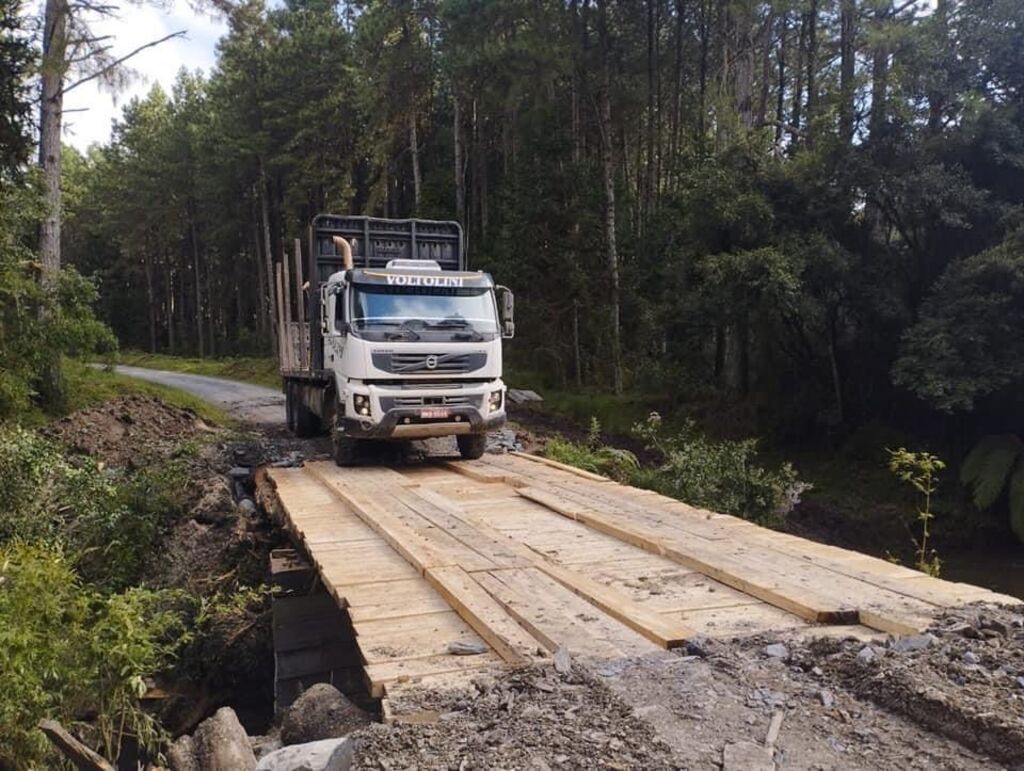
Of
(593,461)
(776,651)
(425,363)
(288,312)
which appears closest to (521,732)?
(776,651)

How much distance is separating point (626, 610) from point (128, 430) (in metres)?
12.4

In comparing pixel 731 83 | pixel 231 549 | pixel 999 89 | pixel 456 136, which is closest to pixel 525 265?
pixel 456 136

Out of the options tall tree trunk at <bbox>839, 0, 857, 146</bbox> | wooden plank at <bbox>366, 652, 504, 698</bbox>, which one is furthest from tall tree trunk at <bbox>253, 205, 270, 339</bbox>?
wooden plank at <bbox>366, 652, 504, 698</bbox>

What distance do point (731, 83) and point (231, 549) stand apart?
1936cm

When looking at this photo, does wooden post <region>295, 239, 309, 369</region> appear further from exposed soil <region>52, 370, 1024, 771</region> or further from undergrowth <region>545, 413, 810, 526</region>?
exposed soil <region>52, 370, 1024, 771</region>

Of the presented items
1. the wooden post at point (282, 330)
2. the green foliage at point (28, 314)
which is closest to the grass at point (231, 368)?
the wooden post at point (282, 330)

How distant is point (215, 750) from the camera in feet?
14.5

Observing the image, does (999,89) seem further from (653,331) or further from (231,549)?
(231,549)

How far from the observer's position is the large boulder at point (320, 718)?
13.8ft

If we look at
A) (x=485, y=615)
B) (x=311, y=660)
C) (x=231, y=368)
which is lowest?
(x=311, y=660)

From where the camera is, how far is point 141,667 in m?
4.99

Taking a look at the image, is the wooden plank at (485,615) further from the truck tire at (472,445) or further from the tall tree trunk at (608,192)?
the tall tree trunk at (608,192)

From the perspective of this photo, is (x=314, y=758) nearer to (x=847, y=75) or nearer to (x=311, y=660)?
(x=311, y=660)

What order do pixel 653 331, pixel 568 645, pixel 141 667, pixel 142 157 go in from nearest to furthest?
pixel 568 645, pixel 141 667, pixel 653 331, pixel 142 157
